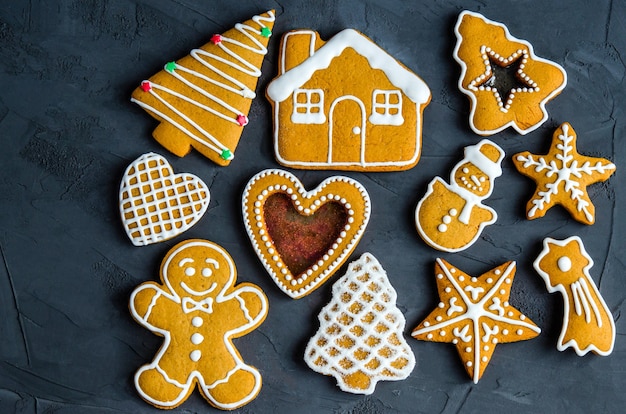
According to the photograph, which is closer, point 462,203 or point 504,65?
point 462,203

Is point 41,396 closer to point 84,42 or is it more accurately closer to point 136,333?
point 136,333

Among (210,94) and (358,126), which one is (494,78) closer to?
(358,126)

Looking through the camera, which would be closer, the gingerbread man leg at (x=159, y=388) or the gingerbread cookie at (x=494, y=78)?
the gingerbread man leg at (x=159, y=388)

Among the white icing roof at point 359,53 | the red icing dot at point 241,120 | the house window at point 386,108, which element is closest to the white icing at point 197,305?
the red icing dot at point 241,120

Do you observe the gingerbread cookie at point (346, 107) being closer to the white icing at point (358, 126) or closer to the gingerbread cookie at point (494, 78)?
the white icing at point (358, 126)

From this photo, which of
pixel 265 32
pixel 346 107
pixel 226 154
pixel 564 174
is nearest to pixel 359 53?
pixel 346 107

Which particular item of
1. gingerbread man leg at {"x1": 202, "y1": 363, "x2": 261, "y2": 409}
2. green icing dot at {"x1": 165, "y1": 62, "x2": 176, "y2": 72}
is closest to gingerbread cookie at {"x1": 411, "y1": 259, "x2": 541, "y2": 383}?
gingerbread man leg at {"x1": 202, "y1": 363, "x2": 261, "y2": 409}

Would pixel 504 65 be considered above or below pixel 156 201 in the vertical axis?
above
